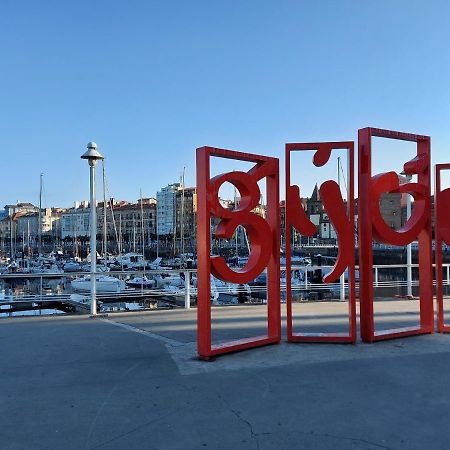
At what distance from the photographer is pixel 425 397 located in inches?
193

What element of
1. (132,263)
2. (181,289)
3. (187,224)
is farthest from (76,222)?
(181,289)

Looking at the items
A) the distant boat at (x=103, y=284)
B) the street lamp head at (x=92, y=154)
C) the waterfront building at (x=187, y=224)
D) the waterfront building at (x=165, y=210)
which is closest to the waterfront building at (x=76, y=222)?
the waterfront building at (x=165, y=210)

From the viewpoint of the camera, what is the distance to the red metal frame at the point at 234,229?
6.75m

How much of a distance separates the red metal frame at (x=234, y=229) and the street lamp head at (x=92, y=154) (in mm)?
5837

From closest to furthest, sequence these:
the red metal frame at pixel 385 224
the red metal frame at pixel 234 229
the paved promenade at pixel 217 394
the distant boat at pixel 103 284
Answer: the paved promenade at pixel 217 394 < the red metal frame at pixel 234 229 < the red metal frame at pixel 385 224 < the distant boat at pixel 103 284

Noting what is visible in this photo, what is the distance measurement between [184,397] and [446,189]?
642cm

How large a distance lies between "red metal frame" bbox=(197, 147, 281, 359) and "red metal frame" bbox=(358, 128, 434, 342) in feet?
5.09

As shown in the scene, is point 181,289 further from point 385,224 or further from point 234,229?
point 234,229

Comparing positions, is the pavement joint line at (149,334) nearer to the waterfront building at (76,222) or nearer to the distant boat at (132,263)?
the distant boat at (132,263)

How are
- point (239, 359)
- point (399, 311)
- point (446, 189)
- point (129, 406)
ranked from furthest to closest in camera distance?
point (399, 311)
point (446, 189)
point (239, 359)
point (129, 406)

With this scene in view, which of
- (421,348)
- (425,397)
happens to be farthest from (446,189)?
(425,397)

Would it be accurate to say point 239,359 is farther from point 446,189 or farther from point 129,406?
point 446,189

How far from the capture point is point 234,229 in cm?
690

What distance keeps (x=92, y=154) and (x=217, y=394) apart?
332 inches
